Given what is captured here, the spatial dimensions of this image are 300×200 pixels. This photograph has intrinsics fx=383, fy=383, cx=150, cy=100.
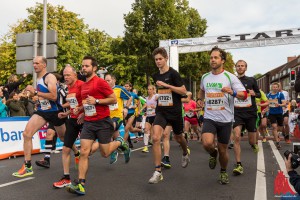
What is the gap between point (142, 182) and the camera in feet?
19.5

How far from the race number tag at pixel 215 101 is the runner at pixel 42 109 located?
2731 millimetres

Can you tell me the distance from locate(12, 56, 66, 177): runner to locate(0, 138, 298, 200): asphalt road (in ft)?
1.31

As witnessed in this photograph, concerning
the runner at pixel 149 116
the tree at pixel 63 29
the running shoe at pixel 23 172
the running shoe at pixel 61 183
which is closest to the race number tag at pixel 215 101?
the running shoe at pixel 61 183

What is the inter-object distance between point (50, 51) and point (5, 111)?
261 centimetres

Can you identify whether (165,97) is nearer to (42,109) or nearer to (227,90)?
(227,90)

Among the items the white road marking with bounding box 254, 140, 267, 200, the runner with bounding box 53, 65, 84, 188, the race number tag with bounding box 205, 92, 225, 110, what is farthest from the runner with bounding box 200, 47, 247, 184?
the runner with bounding box 53, 65, 84, 188

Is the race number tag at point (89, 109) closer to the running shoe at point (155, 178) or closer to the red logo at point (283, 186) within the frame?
the running shoe at point (155, 178)

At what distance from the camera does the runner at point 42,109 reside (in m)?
6.67

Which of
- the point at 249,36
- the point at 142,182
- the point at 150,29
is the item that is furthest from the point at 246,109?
the point at 150,29

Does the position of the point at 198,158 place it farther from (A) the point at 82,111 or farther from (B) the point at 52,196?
(B) the point at 52,196

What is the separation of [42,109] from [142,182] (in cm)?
235

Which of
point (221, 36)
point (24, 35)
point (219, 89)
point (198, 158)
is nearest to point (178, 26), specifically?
point (221, 36)

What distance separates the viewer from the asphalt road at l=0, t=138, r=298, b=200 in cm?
504

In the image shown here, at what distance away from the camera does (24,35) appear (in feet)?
41.7
